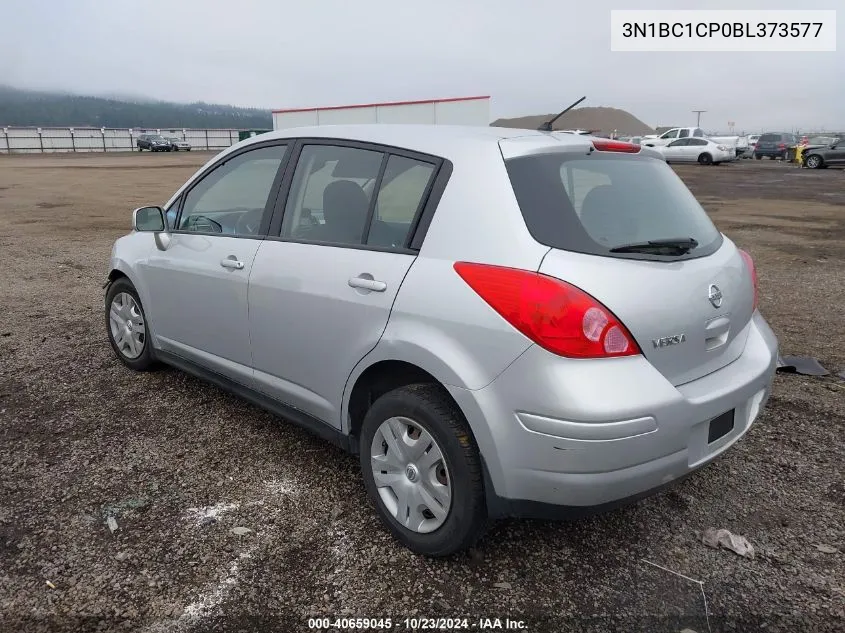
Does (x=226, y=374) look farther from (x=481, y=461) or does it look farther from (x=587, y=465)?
(x=587, y=465)

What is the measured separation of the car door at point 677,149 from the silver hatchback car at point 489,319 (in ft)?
122

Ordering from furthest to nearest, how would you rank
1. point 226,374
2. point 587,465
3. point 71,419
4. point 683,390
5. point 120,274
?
point 120,274 → point 71,419 → point 226,374 → point 683,390 → point 587,465

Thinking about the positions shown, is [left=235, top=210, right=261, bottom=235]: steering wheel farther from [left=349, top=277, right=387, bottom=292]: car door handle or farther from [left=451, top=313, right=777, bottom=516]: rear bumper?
[left=451, top=313, right=777, bottom=516]: rear bumper

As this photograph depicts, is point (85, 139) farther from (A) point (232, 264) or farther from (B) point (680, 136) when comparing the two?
(A) point (232, 264)

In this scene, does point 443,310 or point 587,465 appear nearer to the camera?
point 587,465

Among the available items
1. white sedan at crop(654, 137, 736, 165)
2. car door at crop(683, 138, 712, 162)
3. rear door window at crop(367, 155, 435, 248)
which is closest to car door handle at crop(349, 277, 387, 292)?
rear door window at crop(367, 155, 435, 248)

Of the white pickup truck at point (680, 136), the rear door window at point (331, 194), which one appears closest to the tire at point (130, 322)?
the rear door window at point (331, 194)

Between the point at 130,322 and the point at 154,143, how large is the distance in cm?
5214

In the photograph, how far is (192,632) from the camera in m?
2.34

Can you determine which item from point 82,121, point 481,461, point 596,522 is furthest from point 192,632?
point 82,121

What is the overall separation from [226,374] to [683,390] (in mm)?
2397

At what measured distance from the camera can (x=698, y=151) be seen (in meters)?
36.3

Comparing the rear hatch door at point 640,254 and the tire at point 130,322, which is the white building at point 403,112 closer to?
the tire at point 130,322

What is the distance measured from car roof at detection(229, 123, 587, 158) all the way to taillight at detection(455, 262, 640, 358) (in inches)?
28.2
